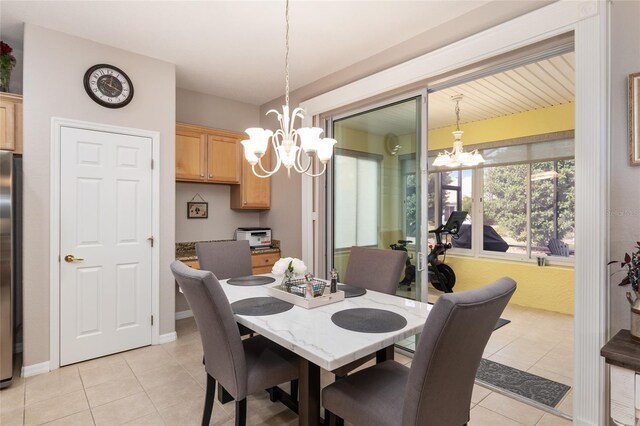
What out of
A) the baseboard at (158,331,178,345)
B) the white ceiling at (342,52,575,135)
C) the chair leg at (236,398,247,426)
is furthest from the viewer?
the baseboard at (158,331,178,345)

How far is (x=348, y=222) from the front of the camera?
12.1 ft

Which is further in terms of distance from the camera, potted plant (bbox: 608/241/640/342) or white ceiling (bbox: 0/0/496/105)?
white ceiling (bbox: 0/0/496/105)

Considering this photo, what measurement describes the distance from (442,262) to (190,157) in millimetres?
4051

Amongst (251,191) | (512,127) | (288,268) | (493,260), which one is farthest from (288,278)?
(512,127)

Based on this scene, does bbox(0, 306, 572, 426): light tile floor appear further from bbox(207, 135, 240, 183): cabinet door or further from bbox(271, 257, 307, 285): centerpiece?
bbox(207, 135, 240, 183): cabinet door

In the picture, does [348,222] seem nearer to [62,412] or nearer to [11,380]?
[62,412]

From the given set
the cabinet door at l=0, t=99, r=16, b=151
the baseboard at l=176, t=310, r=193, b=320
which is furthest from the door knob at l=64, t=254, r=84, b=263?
the baseboard at l=176, t=310, r=193, b=320

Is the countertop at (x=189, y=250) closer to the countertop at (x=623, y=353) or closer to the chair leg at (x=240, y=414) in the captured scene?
the chair leg at (x=240, y=414)

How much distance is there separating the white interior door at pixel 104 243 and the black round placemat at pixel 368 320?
2.37 meters

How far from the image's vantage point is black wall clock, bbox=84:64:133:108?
2.95 metres

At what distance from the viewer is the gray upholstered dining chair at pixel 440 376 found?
43.9 inches

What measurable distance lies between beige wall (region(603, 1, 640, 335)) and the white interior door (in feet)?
12.0

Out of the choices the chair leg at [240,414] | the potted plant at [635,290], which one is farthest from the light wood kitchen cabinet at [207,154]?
the potted plant at [635,290]

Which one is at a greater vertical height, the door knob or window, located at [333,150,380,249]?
window, located at [333,150,380,249]
